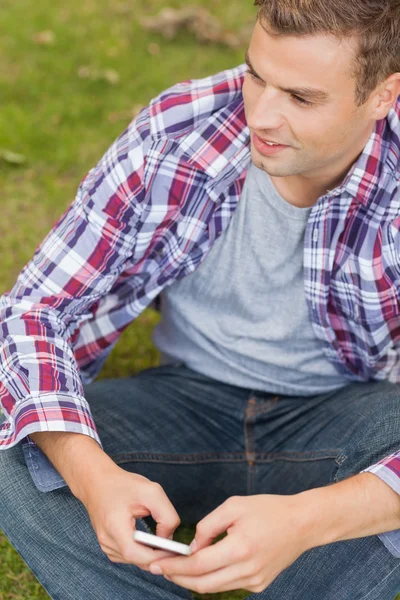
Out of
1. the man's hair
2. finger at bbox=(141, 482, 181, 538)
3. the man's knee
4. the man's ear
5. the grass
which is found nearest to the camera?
finger at bbox=(141, 482, 181, 538)

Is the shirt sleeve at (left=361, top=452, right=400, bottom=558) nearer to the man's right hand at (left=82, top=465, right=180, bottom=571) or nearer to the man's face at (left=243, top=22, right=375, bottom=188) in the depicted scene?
the man's right hand at (left=82, top=465, right=180, bottom=571)

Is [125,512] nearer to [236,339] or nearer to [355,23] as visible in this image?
[236,339]

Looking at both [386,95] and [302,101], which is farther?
[386,95]

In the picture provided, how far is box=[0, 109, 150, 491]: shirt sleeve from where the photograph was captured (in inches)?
81.9

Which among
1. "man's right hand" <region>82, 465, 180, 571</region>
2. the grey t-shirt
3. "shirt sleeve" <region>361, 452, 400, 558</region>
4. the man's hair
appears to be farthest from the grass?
the man's hair

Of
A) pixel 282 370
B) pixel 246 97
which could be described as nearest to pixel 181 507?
pixel 282 370

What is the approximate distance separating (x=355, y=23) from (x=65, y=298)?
3.34ft

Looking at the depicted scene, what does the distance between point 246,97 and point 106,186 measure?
436mm

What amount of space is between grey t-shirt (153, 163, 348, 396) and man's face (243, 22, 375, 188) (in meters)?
0.20

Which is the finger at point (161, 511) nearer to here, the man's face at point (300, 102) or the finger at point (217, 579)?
the finger at point (217, 579)

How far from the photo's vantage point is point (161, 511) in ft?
6.10

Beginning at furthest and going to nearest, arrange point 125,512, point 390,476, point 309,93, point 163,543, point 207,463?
point 207,463, point 309,93, point 390,476, point 125,512, point 163,543

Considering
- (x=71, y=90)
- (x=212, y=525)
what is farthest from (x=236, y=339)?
(x=71, y=90)

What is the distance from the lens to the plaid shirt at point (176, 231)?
2234 millimetres
